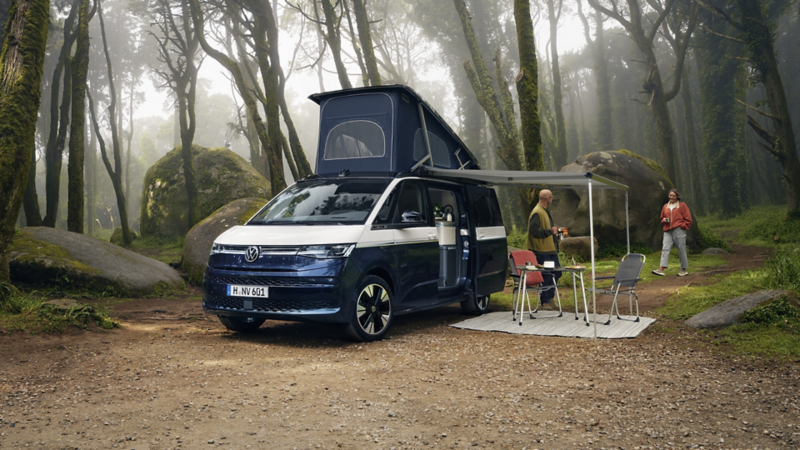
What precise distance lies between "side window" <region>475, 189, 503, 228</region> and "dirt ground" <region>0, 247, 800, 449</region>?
2.41 meters

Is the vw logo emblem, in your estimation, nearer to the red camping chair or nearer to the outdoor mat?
the outdoor mat

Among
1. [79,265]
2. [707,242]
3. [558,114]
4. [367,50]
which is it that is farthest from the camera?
[558,114]

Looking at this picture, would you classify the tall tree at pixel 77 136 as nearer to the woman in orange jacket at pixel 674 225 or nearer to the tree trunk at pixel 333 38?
the tree trunk at pixel 333 38

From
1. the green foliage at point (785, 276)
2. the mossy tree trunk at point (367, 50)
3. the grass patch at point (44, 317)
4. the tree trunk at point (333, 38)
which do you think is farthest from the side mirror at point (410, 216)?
the tree trunk at point (333, 38)

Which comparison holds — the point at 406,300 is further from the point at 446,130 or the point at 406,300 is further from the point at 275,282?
the point at 446,130

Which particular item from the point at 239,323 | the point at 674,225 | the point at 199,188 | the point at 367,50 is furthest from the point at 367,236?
the point at 199,188

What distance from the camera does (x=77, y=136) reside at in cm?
1477

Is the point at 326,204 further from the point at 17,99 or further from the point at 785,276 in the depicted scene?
the point at 785,276

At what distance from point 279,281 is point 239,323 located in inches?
53.6

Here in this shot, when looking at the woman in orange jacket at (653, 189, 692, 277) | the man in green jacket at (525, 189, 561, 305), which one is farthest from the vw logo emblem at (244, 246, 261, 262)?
the woman in orange jacket at (653, 189, 692, 277)

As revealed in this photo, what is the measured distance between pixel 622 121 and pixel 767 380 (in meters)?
44.4

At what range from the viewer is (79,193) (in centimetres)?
1467

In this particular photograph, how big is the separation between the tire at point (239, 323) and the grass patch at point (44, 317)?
4.54ft

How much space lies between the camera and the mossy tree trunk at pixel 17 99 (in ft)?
24.5
